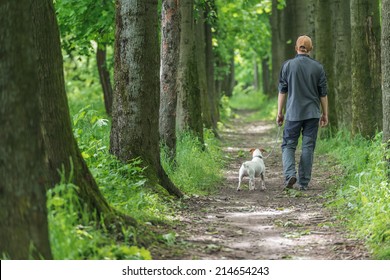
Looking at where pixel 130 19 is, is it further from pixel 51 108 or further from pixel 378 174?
pixel 378 174

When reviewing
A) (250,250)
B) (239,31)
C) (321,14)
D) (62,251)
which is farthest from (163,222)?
(239,31)

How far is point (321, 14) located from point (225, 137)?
6.60 m

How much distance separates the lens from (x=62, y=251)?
5766 mm

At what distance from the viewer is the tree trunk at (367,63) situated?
1371 cm

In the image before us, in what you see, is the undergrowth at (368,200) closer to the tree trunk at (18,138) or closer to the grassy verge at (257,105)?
the tree trunk at (18,138)

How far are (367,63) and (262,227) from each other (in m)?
6.18

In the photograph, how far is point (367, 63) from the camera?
13.8 m

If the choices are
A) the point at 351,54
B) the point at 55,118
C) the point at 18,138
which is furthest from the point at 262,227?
the point at 351,54

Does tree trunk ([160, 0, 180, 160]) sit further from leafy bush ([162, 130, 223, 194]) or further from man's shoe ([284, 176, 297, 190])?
man's shoe ([284, 176, 297, 190])

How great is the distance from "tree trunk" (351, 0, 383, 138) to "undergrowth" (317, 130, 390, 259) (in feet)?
4.15

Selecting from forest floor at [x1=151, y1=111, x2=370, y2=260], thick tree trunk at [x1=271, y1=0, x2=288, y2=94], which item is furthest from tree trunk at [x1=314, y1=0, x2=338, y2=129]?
thick tree trunk at [x1=271, y1=0, x2=288, y2=94]

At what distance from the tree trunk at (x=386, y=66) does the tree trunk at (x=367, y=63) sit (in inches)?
156

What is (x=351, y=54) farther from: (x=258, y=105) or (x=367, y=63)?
(x=258, y=105)

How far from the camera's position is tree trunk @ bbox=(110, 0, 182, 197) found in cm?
966
